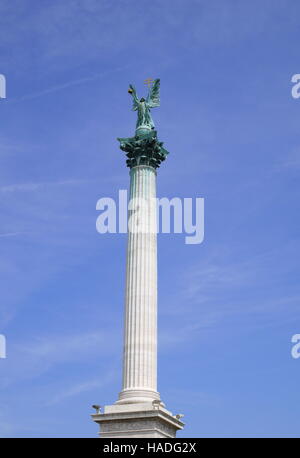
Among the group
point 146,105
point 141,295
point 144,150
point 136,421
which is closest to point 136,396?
point 136,421

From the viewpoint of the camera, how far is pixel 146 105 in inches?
2431

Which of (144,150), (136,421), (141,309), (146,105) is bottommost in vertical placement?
(136,421)

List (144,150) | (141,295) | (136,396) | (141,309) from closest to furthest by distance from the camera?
1. (136,396)
2. (141,309)
3. (141,295)
4. (144,150)

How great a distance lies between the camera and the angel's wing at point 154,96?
62219 mm

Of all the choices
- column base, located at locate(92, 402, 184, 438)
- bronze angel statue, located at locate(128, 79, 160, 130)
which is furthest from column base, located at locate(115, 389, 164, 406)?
bronze angel statue, located at locate(128, 79, 160, 130)

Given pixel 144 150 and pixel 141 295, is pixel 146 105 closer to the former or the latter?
pixel 144 150

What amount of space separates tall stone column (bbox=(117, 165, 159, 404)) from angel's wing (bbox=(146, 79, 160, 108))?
24.2 feet

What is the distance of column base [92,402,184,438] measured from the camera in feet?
157

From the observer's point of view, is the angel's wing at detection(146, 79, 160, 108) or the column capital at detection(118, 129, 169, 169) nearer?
the column capital at detection(118, 129, 169, 169)

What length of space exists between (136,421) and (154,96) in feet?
96.1

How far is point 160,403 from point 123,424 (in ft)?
9.74

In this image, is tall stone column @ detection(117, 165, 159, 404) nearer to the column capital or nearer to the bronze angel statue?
the column capital
